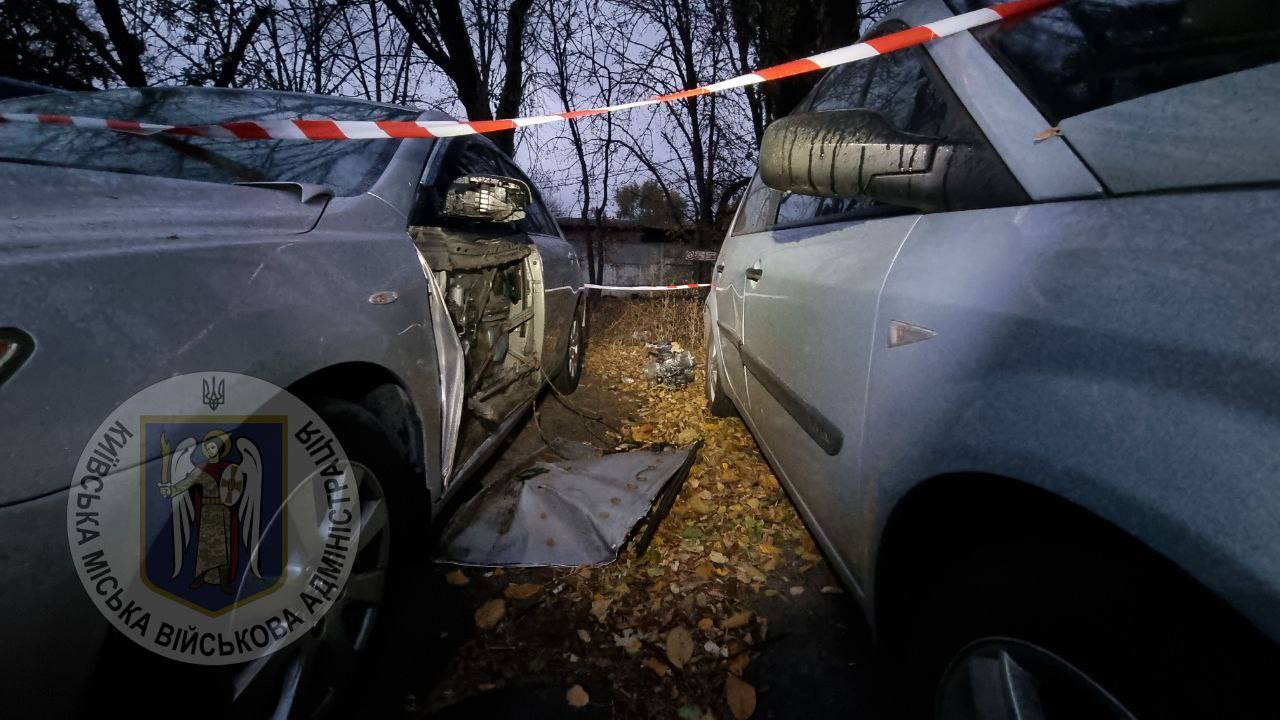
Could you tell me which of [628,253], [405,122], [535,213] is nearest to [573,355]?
[535,213]

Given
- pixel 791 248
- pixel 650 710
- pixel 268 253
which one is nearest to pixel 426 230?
pixel 268 253

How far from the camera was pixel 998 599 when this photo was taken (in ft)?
2.79

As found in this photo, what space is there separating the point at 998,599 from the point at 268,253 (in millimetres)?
1631

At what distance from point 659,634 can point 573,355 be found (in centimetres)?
288

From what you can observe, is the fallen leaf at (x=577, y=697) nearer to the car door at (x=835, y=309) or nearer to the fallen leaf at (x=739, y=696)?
the fallen leaf at (x=739, y=696)

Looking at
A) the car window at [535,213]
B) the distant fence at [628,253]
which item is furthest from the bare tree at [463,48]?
the distant fence at [628,253]

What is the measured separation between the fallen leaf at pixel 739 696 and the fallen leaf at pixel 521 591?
2.53 feet

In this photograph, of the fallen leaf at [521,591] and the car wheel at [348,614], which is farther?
the fallen leaf at [521,591]

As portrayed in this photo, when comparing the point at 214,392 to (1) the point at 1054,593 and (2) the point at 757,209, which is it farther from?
(2) the point at 757,209

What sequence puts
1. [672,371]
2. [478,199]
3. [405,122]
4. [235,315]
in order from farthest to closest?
[672,371], [405,122], [478,199], [235,315]

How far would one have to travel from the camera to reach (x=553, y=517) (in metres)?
2.28

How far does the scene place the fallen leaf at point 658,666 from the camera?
5.34ft

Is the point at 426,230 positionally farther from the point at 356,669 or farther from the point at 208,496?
the point at 356,669

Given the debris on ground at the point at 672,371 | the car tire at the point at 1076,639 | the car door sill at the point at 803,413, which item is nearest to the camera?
the car tire at the point at 1076,639
